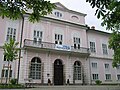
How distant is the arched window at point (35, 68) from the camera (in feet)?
72.6

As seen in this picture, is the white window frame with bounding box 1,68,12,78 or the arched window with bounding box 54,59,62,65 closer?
the white window frame with bounding box 1,68,12,78

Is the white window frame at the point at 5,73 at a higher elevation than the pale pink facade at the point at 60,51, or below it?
below

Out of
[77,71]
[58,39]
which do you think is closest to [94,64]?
[77,71]

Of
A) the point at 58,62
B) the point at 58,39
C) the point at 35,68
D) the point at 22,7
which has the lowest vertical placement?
the point at 35,68

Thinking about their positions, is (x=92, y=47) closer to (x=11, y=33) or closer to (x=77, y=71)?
(x=77, y=71)

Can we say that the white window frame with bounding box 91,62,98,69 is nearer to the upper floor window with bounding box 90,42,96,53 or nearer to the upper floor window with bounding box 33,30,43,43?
the upper floor window with bounding box 90,42,96,53

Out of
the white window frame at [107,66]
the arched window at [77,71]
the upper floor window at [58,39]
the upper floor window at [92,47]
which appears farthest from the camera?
the white window frame at [107,66]

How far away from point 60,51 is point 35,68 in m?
4.73

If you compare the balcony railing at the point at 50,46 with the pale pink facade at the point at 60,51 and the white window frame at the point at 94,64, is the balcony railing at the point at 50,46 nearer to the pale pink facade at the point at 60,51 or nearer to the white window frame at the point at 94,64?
the pale pink facade at the point at 60,51

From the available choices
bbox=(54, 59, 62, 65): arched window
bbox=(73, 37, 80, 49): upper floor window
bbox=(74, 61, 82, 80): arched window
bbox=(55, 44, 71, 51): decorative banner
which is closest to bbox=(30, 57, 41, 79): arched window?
bbox=(54, 59, 62, 65): arched window

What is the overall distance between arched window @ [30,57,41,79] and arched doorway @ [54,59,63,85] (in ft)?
9.22

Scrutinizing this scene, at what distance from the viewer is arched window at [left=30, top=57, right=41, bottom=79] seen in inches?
871

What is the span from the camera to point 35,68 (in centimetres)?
2264

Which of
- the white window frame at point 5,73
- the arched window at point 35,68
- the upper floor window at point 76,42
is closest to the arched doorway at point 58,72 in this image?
the arched window at point 35,68
